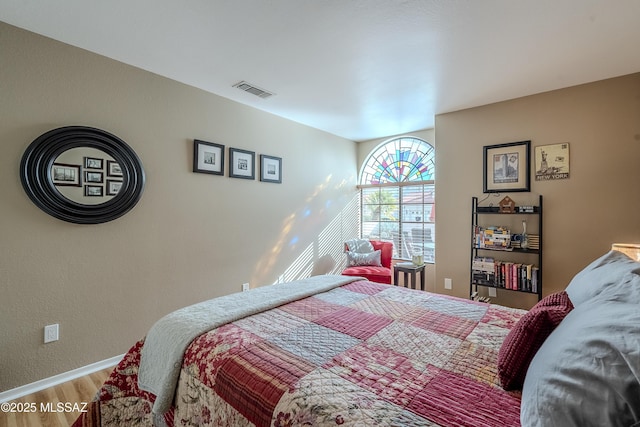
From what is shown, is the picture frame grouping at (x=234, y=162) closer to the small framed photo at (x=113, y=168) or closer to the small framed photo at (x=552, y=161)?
the small framed photo at (x=113, y=168)

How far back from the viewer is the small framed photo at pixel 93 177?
2235 mm

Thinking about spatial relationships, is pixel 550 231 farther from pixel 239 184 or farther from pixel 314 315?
pixel 239 184

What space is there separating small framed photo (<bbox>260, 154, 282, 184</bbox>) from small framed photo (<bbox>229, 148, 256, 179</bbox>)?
0.42 ft

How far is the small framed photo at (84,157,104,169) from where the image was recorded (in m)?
2.24

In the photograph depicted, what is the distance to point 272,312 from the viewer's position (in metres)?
1.66

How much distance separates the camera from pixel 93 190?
2281 mm

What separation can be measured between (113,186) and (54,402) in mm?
1547

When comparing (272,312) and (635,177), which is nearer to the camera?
(272,312)

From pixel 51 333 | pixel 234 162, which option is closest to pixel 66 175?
pixel 51 333

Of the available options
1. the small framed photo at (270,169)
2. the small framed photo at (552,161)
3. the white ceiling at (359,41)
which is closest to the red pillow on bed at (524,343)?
the white ceiling at (359,41)

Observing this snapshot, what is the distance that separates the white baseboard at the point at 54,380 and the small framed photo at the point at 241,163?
6.63 ft

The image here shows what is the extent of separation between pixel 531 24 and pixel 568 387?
224cm

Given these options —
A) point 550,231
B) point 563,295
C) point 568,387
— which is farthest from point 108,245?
point 550,231

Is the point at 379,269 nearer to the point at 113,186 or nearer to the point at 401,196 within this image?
the point at 401,196
